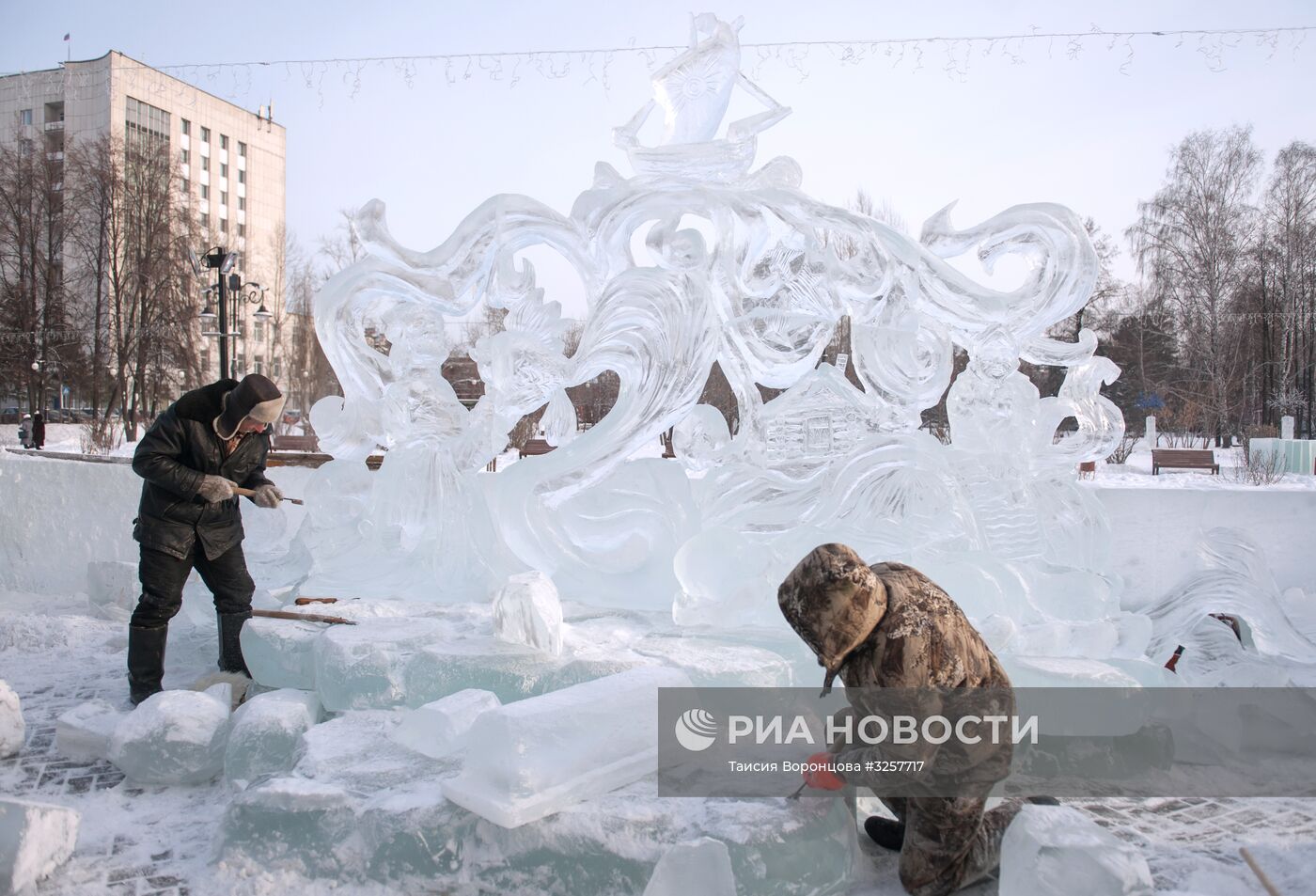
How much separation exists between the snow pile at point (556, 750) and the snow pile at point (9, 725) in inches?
72.8

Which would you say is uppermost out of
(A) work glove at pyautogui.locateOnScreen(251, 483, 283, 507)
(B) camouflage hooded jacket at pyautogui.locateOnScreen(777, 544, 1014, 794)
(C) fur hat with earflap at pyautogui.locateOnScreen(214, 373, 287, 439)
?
(C) fur hat with earflap at pyautogui.locateOnScreen(214, 373, 287, 439)

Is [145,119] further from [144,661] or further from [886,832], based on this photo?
[886,832]

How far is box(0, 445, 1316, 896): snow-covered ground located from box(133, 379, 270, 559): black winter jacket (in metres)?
0.74

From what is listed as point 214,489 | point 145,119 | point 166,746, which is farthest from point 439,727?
point 145,119

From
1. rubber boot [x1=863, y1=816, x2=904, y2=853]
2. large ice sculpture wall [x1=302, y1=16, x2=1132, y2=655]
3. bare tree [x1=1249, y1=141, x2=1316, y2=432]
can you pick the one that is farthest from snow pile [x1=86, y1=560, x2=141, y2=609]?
bare tree [x1=1249, y1=141, x2=1316, y2=432]

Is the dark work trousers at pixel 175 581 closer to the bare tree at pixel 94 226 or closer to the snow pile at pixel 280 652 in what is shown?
the snow pile at pixel 280 652

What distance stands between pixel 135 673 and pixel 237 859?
5.26 feet

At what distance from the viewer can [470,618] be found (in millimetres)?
4062

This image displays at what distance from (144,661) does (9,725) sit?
0.54m

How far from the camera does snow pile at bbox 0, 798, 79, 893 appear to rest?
2.29 metres

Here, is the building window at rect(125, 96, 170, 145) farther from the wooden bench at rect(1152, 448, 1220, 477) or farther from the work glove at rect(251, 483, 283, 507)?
the work glove at rect(251, 483, 283, 507)

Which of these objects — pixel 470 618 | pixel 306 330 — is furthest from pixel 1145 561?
pixel 306 330

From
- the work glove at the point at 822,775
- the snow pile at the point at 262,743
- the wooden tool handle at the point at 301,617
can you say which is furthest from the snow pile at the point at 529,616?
the work glove at the point at 822,775

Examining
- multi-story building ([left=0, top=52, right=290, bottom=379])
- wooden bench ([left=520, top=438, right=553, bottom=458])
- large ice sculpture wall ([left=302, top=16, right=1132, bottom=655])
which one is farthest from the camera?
multi-story building ([left=0, top=52, right=290, bottom=379])
